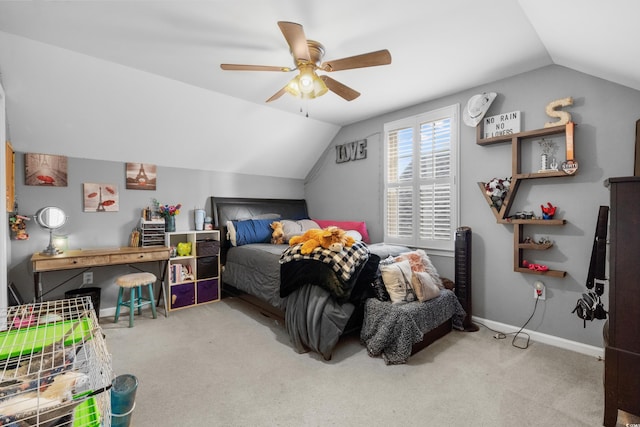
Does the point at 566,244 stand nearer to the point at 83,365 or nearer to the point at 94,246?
the point at 83,365

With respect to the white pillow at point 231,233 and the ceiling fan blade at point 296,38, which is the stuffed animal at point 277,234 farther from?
the ceiling fan blade at point 296,38

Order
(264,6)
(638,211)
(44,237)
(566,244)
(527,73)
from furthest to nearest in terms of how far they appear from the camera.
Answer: (44,237)
(527,73)
(566,244)
(264,6)
(638,211)

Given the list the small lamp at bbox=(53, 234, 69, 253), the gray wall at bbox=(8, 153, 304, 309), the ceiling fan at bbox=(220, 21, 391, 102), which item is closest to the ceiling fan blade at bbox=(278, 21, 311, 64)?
the ceiling fan at bbox=(220, 21, 391, 102)

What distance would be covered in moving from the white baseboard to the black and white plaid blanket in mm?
1612

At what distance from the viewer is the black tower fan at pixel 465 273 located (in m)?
3.00

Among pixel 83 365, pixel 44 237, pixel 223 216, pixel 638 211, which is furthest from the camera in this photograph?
pixel 223 216

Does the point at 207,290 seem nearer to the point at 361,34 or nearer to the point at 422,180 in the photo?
the point at 422,180

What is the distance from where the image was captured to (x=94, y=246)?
11.3 ft

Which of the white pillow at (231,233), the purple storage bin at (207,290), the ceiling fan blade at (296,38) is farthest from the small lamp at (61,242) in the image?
the ceiling fan blade at (296,38)

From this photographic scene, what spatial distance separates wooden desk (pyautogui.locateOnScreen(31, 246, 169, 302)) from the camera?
2.77 m

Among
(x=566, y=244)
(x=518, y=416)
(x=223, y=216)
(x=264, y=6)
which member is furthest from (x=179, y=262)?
(x=566, y=244)

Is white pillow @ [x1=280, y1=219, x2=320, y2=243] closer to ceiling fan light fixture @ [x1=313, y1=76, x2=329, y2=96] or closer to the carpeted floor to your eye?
the carpeted floor

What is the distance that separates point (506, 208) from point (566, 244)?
0.56 m

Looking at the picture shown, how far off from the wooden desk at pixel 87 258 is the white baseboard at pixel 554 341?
3729 mm
